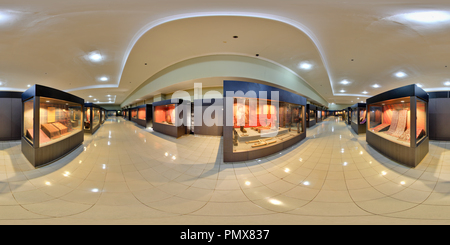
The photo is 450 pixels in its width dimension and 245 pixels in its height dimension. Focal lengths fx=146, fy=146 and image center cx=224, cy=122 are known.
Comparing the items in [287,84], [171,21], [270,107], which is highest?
[171,21]

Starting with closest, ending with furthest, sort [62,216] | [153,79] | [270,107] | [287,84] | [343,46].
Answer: [62,216], [343,46], [270,107], [287,84], [153,79]

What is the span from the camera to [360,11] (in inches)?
130

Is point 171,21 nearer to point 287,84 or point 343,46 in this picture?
point 343,46

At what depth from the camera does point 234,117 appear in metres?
4.58

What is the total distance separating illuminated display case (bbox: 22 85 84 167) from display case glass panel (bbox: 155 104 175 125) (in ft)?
14.3

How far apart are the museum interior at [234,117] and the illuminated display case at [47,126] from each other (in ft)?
0.14

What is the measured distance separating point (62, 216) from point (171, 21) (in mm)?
4634

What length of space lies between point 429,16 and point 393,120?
3.81 meters

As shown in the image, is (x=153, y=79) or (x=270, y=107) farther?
(x=153, y=79)

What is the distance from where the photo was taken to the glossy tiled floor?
2.09m

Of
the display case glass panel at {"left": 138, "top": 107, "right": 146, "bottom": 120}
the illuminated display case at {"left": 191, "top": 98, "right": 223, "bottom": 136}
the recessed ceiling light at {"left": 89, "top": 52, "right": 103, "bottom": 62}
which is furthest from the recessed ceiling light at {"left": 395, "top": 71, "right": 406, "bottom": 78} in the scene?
the display case glass panel at {"left": 138, "top": 107, "right": 146, "bottom": 120}

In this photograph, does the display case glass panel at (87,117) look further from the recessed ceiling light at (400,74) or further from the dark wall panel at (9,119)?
the recessed ceiling light at (400,74)

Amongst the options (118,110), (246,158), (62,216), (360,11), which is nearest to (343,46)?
(360,11)

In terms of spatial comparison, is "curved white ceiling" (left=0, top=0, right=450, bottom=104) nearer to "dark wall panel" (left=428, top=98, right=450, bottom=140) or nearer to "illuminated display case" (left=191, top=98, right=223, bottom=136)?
"dark wall panel" (left=428, top=98, right=450, bottom=140)
